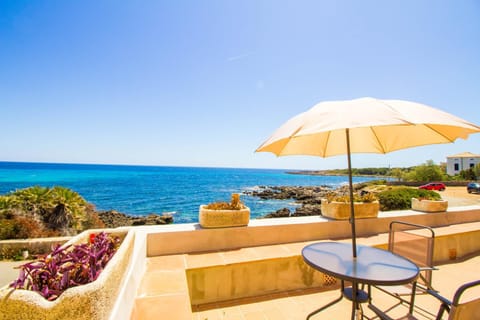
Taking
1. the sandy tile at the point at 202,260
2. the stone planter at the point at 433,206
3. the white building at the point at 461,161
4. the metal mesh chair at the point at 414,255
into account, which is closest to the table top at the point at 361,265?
the metal mesh chair at the point at 414,255

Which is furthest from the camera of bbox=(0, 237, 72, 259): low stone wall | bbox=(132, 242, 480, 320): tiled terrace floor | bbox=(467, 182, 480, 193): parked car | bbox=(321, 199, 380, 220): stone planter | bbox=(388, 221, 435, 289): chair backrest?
bbox=(467, 182, 480, 193): parked car

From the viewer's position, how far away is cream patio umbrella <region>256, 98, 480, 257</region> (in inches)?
61.8

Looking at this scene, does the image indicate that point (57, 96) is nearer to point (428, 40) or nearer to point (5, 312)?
point (5, 312)

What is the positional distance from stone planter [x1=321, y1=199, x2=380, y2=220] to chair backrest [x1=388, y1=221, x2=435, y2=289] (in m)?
1.59

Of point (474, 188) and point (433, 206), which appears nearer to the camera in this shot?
point (433, 206)

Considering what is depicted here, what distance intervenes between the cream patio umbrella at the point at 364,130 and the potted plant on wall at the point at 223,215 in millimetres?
1337

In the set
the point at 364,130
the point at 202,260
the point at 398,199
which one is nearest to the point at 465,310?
the point at 364,130

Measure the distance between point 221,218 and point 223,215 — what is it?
2.2 inches

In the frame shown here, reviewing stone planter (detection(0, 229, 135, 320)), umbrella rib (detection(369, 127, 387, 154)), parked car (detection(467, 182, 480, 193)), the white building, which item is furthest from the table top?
the white building

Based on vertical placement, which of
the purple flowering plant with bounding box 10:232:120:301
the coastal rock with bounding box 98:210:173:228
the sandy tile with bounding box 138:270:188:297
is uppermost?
the purple flowering plant with bounding box 10:232:120:301

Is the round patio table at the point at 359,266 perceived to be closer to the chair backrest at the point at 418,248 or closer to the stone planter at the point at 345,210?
the chair backrest at the point at 418,248

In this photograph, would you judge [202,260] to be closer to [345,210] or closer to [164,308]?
[164,308]

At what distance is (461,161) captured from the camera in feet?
142

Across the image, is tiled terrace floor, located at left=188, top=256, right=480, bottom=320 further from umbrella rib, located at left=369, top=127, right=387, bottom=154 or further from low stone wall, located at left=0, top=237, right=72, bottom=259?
low stone wall, located at left=0, top=237, right=72, bottom=259
